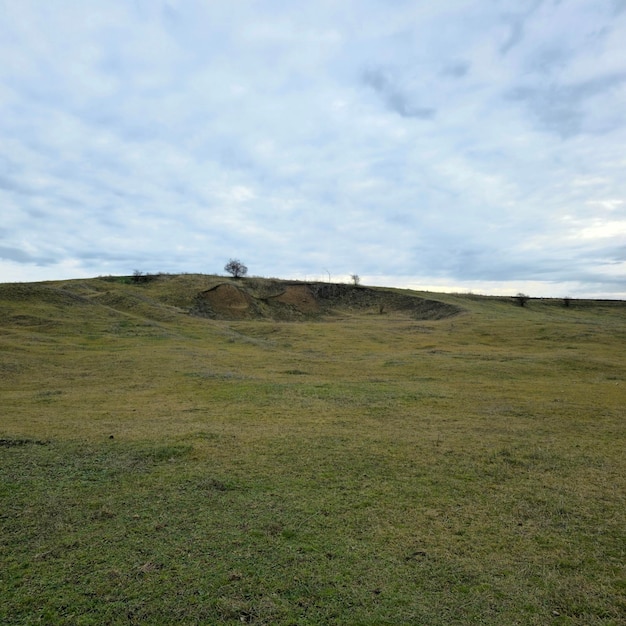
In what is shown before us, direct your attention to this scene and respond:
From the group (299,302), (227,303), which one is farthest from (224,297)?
(299,302)

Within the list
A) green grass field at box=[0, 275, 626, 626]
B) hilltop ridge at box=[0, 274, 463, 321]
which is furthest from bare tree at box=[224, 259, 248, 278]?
green grass field at box=[0, 275, 626, 626]

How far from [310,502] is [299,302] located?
50.5 metres

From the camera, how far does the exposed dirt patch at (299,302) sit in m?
48.4

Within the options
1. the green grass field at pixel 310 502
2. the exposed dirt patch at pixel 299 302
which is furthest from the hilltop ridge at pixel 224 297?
the green grass field at pixel 310 502

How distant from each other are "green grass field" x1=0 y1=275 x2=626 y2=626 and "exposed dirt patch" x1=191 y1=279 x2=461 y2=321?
32.3 meters

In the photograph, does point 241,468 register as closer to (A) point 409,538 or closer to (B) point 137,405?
(A) point 409,538

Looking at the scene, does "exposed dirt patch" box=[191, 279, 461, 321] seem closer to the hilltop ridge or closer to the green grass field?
the hilltop ridge

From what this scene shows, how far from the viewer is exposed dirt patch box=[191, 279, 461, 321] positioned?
4844cm

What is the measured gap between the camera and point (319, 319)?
52.9m

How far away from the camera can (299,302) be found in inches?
2218

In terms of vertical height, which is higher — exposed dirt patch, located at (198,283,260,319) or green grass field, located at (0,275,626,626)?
exposed dirt patch, located at (198,283,260,319)

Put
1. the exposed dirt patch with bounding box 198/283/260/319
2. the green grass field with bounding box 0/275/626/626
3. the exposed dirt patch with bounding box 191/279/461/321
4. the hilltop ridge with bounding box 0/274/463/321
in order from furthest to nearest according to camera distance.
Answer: the exposed dirt patch with bounding box 191/279/461/321 < the exposed dirt patch with bounding box 198/283/260/319 < the hilltop ridge with bounding box 0/274/463/321 < the green grass field with bounding box 0/275/626/626

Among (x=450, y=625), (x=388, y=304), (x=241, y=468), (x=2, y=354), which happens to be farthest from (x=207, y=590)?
(x=388, y=304)

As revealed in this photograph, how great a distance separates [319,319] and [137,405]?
1611 inches
